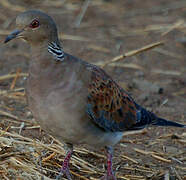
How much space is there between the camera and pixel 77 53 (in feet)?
23.6

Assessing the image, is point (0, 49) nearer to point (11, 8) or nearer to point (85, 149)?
point (11, 8)

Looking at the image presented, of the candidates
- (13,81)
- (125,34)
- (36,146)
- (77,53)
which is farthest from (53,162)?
(125,34)

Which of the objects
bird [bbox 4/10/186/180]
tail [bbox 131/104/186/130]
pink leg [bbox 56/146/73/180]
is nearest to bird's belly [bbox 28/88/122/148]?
bird [bbox 4/10/186/180]

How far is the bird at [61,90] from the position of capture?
12.5ft

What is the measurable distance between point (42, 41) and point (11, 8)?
184 inches

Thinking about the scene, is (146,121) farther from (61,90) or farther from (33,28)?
(33,28)

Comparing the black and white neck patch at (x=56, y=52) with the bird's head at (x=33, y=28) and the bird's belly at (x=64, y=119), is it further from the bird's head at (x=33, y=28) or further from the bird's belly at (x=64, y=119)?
Answer: the bird's belly at (x=64, y=119)

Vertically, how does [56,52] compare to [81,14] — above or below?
above

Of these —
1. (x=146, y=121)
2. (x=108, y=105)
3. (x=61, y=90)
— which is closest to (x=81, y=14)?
(x=146, y=121)

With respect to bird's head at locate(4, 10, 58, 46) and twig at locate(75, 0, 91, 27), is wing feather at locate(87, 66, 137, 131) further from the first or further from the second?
twig at locate(75, 0, 91, 27)

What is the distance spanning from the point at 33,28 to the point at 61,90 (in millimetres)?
545

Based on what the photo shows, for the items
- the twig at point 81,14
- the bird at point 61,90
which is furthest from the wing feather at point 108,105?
the twig at point 81,14

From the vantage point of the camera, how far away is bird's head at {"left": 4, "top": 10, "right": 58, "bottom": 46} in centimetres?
392

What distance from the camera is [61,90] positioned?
381 cm
